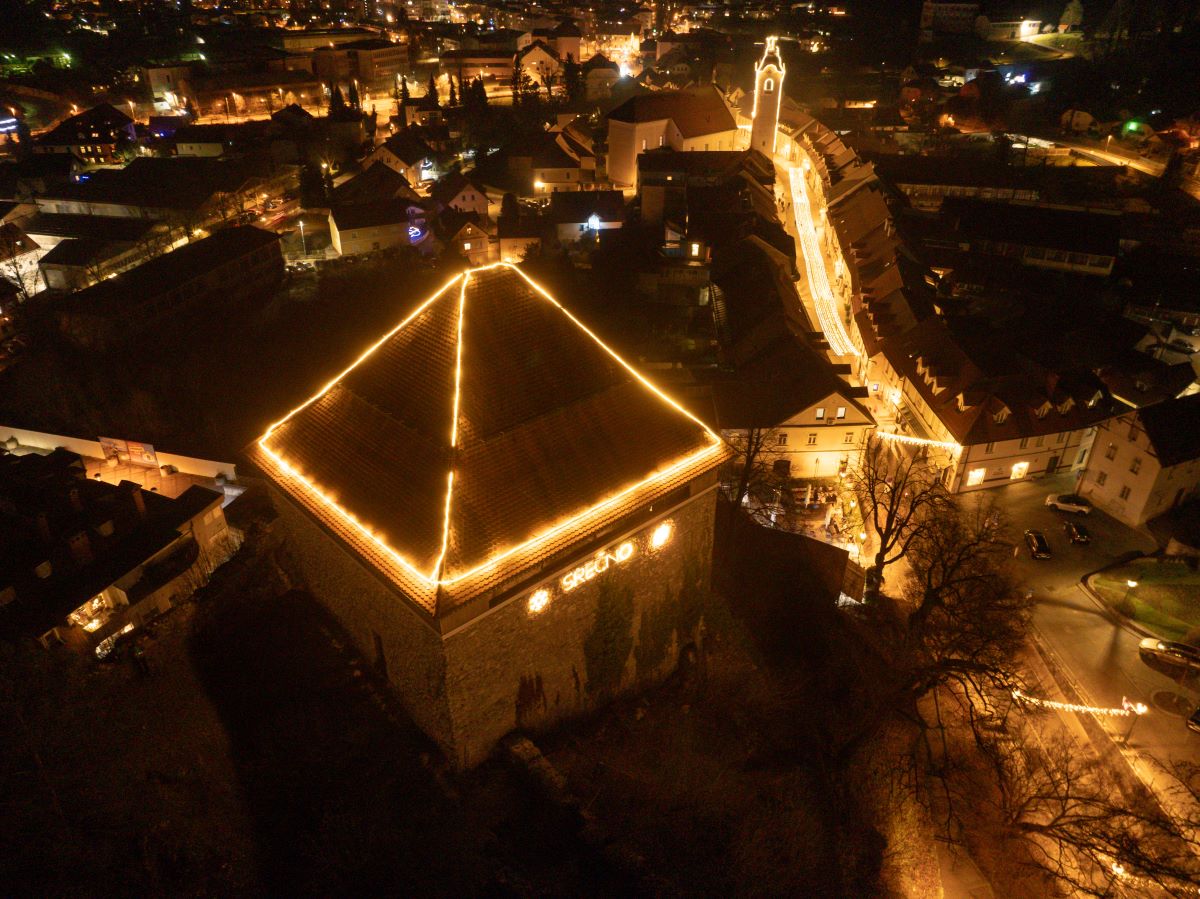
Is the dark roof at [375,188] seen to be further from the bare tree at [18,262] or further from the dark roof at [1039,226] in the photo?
the dark roof at [1039,226]

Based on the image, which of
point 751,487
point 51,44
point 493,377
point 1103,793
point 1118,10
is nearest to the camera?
point 493,377

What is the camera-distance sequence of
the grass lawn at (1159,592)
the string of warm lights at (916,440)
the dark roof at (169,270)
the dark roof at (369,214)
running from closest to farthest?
the grass lawn at (1159,592) < the string of warm lights at (916,440) < the dark roof at (169,270) < the dark roof at (369,214)

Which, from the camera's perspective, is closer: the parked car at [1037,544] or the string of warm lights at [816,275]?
the parked car at [1037,544]

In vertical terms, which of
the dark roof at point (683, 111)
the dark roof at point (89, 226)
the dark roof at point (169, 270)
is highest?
the dark roof at point (683, 111)

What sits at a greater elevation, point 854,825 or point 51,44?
point 51,44

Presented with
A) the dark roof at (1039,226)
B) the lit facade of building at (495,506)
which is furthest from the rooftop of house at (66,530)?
the dark roof at (1039,226)

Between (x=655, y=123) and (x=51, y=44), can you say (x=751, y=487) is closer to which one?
(x=655, y=123)

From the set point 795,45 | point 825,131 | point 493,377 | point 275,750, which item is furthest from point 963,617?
point 795,45

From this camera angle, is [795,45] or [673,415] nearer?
[673,415]
